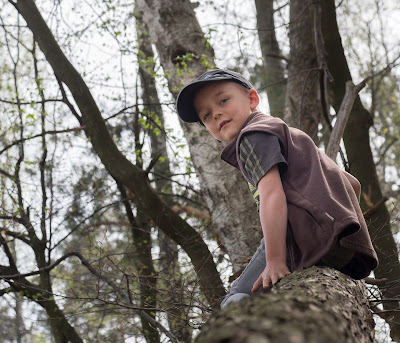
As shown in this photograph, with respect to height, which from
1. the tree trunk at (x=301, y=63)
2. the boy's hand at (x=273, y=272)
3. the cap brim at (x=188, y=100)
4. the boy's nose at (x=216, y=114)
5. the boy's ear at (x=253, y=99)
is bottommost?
the boy's hand at (x=273, y=272)

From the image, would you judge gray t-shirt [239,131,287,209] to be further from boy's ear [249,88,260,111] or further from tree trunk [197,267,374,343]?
tree trunk [197,267,374,343]

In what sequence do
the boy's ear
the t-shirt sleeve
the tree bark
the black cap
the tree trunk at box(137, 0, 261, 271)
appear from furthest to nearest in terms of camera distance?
the tree bark
the tree trunk at box(137, 0, 261, 271)
the boy's ear
the black cap
the t-shirt sleeve

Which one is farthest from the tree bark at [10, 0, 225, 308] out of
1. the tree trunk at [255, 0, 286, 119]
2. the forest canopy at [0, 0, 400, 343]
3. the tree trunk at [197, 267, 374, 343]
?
the tree trunk at [255, 0, 286, 119]

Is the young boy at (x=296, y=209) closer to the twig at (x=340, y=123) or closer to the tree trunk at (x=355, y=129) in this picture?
the twig at (x=340, y=123)

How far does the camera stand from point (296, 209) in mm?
1938

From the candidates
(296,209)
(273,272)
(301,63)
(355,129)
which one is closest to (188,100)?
(296,209)

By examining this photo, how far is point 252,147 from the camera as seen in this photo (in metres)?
2.03

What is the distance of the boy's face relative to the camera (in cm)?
244

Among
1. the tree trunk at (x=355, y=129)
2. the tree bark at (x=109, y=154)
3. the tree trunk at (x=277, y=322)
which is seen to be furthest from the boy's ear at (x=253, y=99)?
the tree bark at (x=109, y=154)

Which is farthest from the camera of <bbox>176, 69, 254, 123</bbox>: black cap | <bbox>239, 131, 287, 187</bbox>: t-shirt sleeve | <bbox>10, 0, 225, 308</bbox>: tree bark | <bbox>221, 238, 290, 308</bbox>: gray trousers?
<bbox>10, 0, 225, 308</bbox>: tree bark

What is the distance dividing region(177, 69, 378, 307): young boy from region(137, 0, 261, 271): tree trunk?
1804mm

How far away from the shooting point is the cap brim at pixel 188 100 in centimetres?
245

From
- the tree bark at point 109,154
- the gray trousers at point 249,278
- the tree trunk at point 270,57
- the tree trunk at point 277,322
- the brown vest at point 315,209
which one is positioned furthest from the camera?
the tree trunk at point 270,57

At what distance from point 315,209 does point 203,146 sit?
2.81 metres
